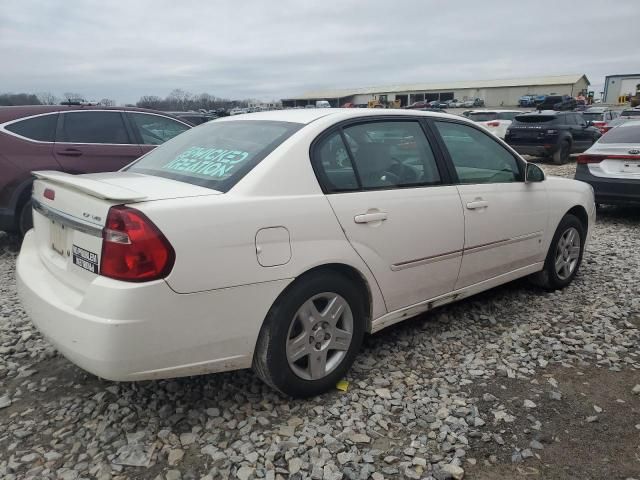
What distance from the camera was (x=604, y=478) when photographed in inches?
91.1

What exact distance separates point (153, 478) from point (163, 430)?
32cm

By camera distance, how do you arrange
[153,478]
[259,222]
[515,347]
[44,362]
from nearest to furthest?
[153,478] < [259,222] < [44,362] < [515,347]

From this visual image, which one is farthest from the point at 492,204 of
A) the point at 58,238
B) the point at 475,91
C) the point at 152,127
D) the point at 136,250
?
the point at 475,91

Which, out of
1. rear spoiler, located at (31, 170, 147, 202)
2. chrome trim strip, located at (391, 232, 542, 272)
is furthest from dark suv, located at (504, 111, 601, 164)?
rear spoiler, located at (31, 170, 147, 202)

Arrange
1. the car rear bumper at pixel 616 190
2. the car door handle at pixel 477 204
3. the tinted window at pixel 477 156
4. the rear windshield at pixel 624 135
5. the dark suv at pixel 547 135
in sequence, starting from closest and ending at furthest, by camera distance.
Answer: the car door handle at pixel 477 204 < the tinted window at pixel 477 156 < the car rear bumper at pixel 616 190 < the rear windshield at pixel 624 135 < the dark suv at pixel 547 135

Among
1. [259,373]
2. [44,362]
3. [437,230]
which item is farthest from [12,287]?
[437,230]

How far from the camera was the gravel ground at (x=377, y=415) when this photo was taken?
2393 mm

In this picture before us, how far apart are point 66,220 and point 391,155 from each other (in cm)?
191

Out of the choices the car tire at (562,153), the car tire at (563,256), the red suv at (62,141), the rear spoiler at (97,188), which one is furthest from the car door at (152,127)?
the car tire at (562,153)

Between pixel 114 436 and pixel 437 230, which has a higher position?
pixel 437 230

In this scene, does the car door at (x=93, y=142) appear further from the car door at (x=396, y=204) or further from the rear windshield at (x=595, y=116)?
the rear windshield at (x=595, y=116)

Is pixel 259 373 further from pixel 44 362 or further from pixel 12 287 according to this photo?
pixel 12 287

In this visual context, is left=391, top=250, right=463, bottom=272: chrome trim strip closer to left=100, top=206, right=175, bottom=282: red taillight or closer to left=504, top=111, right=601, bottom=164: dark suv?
left=100, top=206, right=175, bottom=282: red taillight

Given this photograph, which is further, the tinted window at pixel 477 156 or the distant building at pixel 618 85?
the distant building at pixel 618 85
